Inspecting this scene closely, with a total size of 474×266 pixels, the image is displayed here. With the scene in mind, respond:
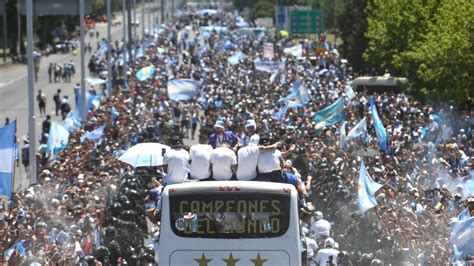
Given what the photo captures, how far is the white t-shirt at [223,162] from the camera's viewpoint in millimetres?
18297

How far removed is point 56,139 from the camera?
1464 inches

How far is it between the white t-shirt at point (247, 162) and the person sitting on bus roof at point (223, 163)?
3.4 inches

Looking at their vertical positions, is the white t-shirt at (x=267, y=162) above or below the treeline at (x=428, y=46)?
above

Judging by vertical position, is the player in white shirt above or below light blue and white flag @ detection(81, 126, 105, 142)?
above

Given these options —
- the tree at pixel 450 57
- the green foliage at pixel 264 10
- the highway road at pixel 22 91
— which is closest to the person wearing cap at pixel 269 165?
the highway road at pixel 22 91

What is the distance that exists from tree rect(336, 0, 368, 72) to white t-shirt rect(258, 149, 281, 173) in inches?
2150

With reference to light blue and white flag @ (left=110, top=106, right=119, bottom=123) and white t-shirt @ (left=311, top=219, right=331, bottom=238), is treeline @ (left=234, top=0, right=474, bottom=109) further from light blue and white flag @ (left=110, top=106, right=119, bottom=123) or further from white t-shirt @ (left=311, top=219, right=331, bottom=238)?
white t-shirt @ (left=311, top=219, right=331, bottom=238)

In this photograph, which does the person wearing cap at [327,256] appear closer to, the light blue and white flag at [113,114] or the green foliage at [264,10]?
the light blue and white flag at [113,114]

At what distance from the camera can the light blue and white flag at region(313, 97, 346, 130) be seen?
125 ft

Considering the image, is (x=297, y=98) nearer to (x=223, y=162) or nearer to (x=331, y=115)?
(x=331, y=115)

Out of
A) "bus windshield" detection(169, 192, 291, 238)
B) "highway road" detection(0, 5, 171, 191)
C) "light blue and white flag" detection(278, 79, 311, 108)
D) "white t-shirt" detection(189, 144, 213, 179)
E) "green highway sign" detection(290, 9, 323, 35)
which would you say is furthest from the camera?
"green highway sign" detection(290, 9, 323, 35)

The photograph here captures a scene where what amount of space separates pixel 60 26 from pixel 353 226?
308 feet

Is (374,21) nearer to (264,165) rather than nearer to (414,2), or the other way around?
(414,2)

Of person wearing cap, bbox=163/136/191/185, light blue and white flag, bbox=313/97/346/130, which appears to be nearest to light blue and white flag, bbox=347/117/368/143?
light blue and white flag, bbox=313/97/346/130
